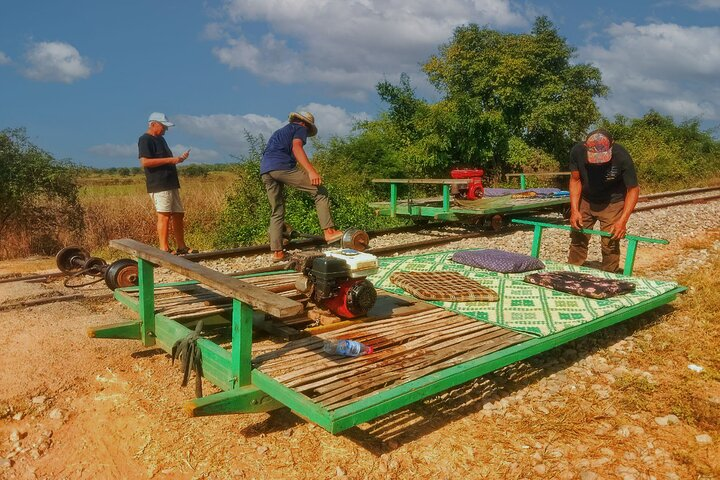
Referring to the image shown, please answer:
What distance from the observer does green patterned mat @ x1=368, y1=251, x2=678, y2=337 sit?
399cm

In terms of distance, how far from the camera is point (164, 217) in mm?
7328

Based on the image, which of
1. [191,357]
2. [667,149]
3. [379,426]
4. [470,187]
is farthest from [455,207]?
[667,149]

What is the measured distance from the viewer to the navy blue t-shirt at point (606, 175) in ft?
18.9

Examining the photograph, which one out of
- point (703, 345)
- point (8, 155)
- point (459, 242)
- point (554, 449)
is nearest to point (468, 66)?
point (459, 242)

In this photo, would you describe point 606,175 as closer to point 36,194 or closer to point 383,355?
point 383,355

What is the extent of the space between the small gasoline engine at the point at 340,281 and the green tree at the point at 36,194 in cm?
777

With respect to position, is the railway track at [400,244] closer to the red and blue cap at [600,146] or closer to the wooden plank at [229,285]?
the wooden plank at [229,285]

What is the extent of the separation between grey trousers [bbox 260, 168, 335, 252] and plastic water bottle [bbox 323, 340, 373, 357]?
3915mm

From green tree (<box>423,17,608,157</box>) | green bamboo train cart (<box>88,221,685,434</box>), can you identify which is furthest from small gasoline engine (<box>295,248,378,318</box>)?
green tree (<box>423,17,608,157</box>)

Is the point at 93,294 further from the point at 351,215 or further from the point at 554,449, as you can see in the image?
the point at 351,215

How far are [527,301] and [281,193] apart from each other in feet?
12.6

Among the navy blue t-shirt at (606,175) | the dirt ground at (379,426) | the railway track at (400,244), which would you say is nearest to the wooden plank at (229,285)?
the dirt ground at (379,426)

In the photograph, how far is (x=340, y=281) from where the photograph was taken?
3.75 m

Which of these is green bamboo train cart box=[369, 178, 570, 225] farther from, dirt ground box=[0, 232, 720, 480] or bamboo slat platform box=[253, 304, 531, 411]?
bamboo slat platform box=[253, 304, 531, 411]
